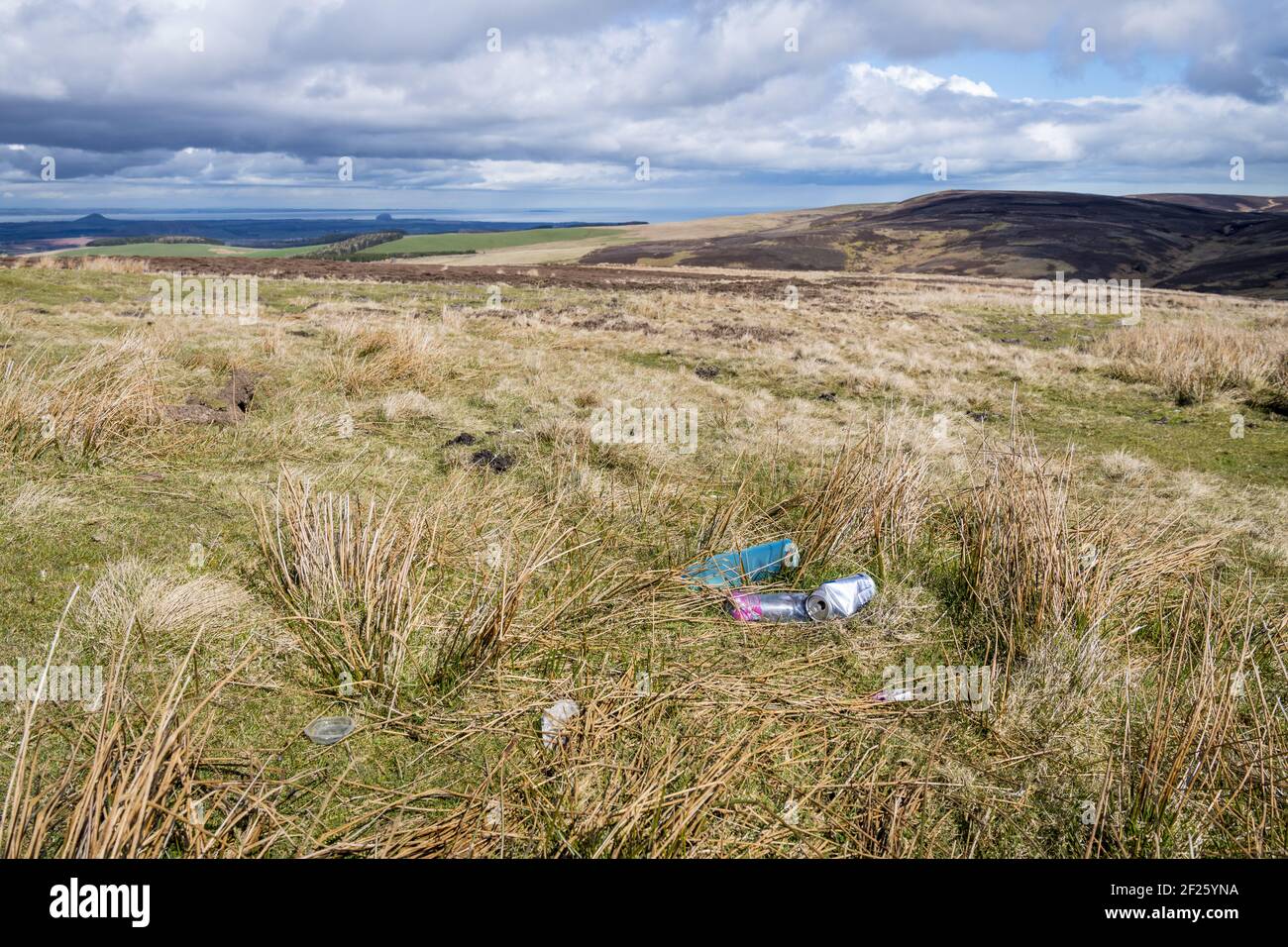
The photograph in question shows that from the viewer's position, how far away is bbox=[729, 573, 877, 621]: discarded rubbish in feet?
13.6

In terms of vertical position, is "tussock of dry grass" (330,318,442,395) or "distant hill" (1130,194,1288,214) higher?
"distant hill" (1130,194,1288,214)

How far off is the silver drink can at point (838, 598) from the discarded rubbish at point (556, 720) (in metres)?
1.61

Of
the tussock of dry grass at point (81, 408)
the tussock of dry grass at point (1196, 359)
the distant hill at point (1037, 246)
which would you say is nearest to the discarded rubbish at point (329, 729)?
the tussock of dry grass at point (81, 408)

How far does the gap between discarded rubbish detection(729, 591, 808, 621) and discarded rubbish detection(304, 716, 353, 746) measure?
2.14 m

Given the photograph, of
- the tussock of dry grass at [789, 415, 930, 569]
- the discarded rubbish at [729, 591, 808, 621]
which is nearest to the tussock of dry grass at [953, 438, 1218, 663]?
the tussock of dry grass at [789, 415, 930, 569]

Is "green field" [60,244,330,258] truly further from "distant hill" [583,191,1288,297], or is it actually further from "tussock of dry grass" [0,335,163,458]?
"tussock of dry grass" [0,335,163,458]

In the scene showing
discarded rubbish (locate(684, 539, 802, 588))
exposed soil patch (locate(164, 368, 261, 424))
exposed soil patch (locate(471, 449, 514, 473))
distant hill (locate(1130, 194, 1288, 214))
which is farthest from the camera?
distant hill (locate(1130, 194, 1288, 214))

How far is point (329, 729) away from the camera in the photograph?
3.00 meters

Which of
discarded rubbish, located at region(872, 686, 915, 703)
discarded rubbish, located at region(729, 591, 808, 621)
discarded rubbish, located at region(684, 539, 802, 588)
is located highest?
discarded rubbish, located at region(684, 539, 802, 588)

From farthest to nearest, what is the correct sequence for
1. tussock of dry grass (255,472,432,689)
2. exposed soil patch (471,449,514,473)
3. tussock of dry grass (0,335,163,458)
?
exposed soil patch (471,449,514,473), tussock of dry grass (0,335,163,458), tussock of dry grass (255,472,432,689)

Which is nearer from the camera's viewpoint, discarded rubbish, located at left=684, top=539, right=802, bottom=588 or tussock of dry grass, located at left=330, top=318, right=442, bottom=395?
discarded rubbish, located at left=684, top=539, right=802, bottom=588

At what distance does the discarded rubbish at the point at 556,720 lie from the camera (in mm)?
3035

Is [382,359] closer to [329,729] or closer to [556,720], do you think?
[329,729]

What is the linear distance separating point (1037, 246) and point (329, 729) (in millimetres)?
98324
